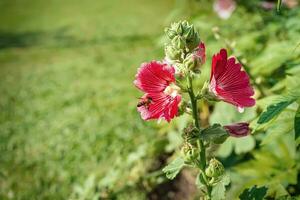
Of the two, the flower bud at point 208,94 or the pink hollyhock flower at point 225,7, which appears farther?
the pink hollyhock flower at point 225,7

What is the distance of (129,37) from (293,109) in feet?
22.5

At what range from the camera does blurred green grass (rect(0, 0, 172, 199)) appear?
10.4 ft

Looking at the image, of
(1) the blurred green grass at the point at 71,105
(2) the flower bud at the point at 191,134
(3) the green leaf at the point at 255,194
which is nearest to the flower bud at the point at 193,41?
(2) the flower bud at the point at 191,134

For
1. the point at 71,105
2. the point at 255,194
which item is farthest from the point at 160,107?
the point at 71,105

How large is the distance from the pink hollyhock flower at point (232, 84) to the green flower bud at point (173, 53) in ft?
0.38

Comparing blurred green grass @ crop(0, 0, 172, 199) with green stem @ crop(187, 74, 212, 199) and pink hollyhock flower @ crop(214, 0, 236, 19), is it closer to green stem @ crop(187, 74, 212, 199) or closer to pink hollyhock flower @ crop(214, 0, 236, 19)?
pink hollyhock flower @ crop(214, 0, 236, 19)

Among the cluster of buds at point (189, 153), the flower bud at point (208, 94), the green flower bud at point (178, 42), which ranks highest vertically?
the green flower bud at point (178, 42)

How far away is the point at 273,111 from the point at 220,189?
287 millimetres

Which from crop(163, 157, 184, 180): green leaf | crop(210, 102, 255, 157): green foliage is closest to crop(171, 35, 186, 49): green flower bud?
crop(163, 157, 184, 180): green leaf

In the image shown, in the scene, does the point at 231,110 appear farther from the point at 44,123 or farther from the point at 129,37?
A: the point at 129,37

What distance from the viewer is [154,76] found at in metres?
1.30

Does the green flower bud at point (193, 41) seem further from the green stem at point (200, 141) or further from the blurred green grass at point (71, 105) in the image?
the blurred green grass at point (71, 105)

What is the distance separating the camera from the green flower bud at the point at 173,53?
4.34 feet

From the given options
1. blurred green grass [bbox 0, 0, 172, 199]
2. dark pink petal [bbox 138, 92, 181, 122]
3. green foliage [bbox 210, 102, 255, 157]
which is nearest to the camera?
dark pink petal [bbox 138, 92, 181, 122]
